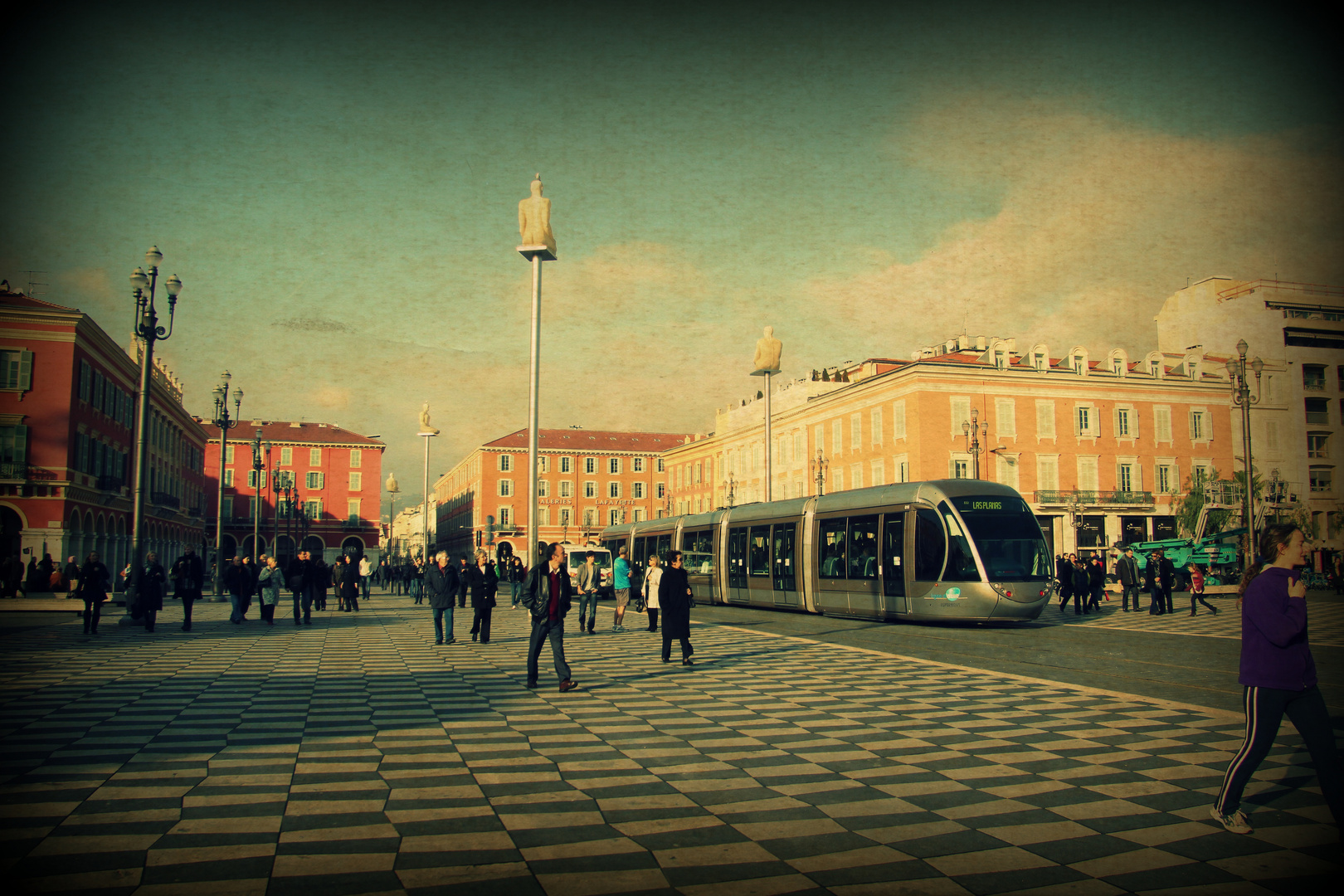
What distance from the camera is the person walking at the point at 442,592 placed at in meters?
16.8

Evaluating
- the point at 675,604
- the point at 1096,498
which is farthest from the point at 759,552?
the point at 1096,498

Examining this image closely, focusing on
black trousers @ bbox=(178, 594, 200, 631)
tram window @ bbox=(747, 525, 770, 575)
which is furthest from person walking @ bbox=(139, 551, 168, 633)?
tram window @ bbox=(747, 525, 770, 575)

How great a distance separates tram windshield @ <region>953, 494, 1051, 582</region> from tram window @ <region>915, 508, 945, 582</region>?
599 millimetres

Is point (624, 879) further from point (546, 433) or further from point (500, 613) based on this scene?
point (546, 433)

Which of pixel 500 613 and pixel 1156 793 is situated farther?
pixel 500 613

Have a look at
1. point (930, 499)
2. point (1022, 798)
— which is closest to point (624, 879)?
point (1022, 798)

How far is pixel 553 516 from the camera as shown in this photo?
319ft

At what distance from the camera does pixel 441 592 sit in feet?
55.0

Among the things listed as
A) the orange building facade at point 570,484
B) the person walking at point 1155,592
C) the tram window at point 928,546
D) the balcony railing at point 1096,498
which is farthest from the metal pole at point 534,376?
the orange building facade at point 570,484

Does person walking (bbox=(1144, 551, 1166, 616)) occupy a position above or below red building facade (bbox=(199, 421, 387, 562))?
below

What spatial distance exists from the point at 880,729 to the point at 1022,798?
2501 mm

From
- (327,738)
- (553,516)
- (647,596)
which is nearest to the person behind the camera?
(327,738)

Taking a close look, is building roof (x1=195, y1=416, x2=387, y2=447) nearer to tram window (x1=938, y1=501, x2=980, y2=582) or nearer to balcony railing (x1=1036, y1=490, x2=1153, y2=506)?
balcony railing (x1=1036, y1=490, x2=1153, y2=506)

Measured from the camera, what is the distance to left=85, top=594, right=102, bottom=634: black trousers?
18.4m
